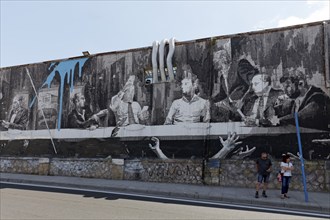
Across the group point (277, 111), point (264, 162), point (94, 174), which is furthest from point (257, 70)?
point (94, 174)

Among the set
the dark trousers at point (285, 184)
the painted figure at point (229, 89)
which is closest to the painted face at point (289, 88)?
the painted figure at point (229, 89)

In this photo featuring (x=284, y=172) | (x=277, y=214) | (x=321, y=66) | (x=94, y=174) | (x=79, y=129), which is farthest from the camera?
(x=79, y=129)

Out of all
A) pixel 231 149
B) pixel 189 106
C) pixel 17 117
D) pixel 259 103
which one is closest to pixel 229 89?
pixel 259 103

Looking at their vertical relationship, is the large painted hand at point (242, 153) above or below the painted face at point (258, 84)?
below

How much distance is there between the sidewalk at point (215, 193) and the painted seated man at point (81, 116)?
3202 mm

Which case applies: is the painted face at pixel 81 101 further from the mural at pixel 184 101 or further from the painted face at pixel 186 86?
the painted face at pixel 186 86

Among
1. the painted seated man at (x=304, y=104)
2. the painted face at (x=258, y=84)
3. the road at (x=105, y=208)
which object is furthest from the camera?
the painted face at (x=258, y=84)

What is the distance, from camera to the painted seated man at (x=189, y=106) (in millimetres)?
13461

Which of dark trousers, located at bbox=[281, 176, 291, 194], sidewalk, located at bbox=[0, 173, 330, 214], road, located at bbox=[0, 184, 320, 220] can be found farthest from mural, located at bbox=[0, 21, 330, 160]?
road, located at bbox=[0, 184, 320, 220]

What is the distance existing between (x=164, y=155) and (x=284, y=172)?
17.5 feet

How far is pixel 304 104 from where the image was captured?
12.0 m

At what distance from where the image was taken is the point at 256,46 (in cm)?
1307

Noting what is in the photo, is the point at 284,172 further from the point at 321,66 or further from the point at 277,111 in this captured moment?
the point at 321,66

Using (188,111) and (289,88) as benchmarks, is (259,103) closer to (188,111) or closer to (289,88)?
(289,88)
